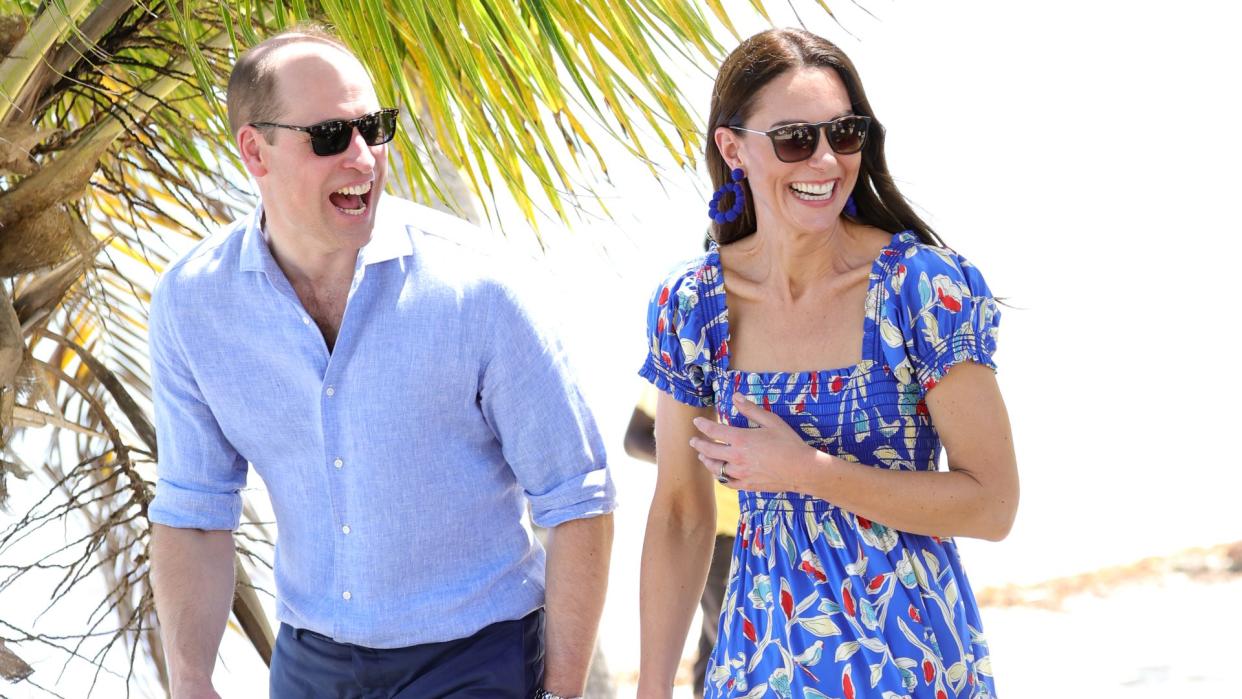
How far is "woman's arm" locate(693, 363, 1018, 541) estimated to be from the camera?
1.72 meters

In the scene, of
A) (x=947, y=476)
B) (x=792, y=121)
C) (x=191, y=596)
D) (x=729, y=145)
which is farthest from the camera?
(x=191, y=596)

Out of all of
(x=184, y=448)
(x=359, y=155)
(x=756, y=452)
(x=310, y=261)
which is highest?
(x=359, y=155)

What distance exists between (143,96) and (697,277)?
1762mm

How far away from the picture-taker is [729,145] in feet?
6.34

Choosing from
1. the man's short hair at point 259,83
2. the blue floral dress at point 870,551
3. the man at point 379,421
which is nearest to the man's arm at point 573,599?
the man at point 379,421

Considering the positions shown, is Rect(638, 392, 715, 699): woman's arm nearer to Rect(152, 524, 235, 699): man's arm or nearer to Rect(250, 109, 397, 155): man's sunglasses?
Rect(250, 109, 397, 155): man's sunglasses

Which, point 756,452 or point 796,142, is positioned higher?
point 796,142

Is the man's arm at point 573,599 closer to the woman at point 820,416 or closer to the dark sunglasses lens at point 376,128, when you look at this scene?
the woman at point 820,416

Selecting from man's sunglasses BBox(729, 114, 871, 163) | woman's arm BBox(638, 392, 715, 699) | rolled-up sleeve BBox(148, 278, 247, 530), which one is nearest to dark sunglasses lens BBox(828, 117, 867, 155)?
man's sunglasses BBox(729, 114, 871, 163)

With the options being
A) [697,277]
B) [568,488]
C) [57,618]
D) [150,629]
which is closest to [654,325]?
[697,277]

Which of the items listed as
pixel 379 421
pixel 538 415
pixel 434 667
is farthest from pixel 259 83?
pixel 434 667

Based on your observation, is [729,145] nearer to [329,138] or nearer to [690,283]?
[690,283]

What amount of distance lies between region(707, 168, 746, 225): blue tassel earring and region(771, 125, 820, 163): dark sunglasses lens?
143 mm

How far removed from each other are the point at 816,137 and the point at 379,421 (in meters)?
0.77
